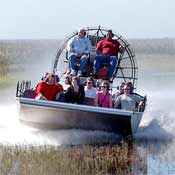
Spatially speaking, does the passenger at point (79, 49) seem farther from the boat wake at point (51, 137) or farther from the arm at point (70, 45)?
the boat wake at point (51, 137)

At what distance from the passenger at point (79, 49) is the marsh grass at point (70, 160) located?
4123 mm

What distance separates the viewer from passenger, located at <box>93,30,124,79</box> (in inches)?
800

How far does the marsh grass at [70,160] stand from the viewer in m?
13.6

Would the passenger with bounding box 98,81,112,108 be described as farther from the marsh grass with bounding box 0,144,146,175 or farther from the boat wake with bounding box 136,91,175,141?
the marsh grass with bounding box 0,144,146,175

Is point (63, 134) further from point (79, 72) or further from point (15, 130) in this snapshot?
point (79, 72)

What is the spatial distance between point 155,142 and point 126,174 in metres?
4.00

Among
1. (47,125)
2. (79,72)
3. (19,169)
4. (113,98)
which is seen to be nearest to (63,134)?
(47,125)

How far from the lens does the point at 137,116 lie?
17.7m

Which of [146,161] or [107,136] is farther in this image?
[107,136]

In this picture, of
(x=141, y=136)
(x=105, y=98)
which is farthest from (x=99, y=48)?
(x=141, y=136)

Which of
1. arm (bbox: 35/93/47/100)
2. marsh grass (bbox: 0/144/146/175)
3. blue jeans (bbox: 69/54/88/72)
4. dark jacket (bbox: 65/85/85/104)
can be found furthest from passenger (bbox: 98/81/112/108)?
blue jeans (bbox: 69/54/88/72)

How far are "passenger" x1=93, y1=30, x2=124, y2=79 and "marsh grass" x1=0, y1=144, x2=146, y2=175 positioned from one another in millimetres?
3979

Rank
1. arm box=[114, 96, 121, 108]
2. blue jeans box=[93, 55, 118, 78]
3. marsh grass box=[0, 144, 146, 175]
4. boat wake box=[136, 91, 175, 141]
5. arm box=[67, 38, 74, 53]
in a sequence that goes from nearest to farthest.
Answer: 1. marsh grass box=[0, 144, 146, 175]
2. arm box=[114, 96, 121, 108]
3. boat wake box=[136, 91, 175, 141]
4. blue jeans box=[93, 55, 118, 78]
5. arm box=[67, 38, 74, 53]

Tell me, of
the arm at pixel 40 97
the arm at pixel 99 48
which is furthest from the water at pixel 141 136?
the arm at pixel 99 48
